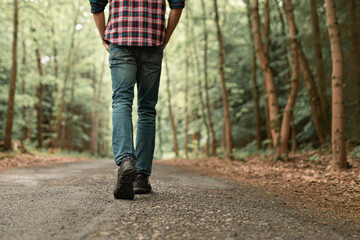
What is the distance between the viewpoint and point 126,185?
2.28 m

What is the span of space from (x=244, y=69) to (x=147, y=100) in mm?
14756

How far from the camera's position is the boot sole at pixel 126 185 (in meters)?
2.22

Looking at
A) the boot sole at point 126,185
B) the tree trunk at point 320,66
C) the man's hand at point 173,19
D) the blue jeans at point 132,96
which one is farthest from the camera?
the tree trunk at point 320,66

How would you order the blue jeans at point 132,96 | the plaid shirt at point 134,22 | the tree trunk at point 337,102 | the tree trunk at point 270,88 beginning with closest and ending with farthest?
the blue jeans at point 132,96 → the plaid shirt at point 134,22 → the tree trunk at point 337,102 → the tree trunk at point 270,88

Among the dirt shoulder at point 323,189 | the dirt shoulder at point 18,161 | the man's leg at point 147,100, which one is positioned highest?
the man's leg at point 147,100

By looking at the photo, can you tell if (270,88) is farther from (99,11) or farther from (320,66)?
(99,11)

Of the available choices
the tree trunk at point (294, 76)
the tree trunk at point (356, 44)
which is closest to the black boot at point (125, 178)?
the tree trunk at point (294, 76)

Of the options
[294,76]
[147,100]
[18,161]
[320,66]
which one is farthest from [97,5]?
[320,66]

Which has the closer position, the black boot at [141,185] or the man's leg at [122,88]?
the man's leg at [122,88]

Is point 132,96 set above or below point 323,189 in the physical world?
above

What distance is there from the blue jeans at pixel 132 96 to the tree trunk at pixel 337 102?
379 centimetres

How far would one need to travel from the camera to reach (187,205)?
7.52 ft

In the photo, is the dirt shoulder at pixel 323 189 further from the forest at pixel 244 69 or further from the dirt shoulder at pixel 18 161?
the dirt shoulder at pixel 18 161

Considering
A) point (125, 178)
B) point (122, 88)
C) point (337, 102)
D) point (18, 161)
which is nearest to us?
point (125, 178)
